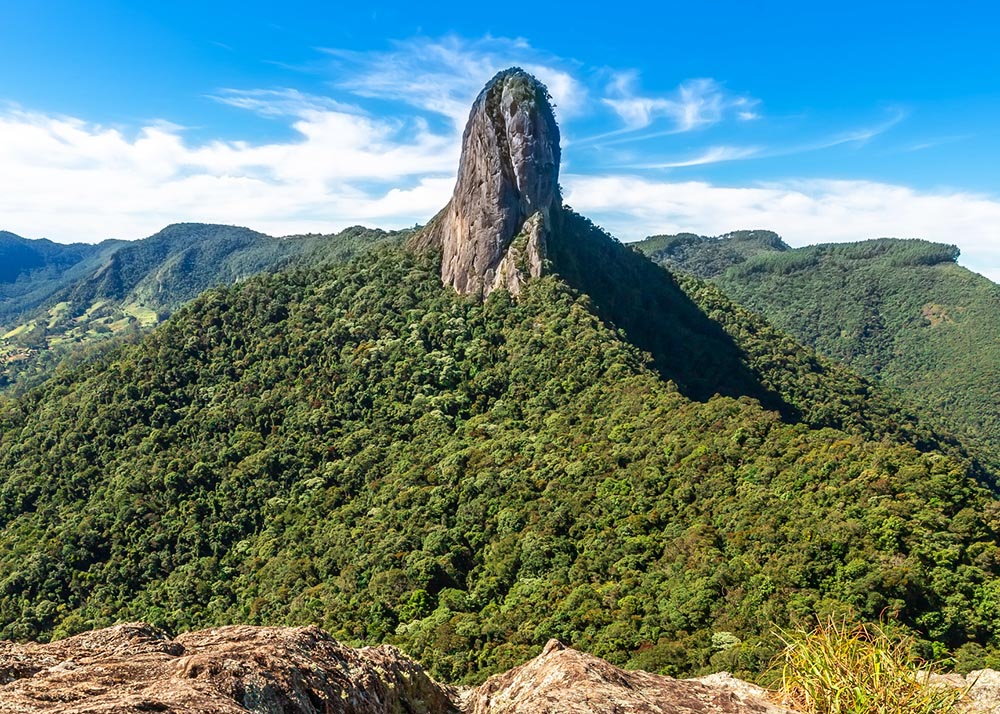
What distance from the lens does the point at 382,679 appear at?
10.1 meters

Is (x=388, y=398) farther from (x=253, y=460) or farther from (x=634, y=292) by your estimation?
(x=634, y=292)

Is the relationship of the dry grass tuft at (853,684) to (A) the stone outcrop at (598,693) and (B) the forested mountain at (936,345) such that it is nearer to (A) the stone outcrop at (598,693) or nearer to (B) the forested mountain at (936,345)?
(A) the stone outcrop at (598,693)

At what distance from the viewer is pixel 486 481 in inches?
2361

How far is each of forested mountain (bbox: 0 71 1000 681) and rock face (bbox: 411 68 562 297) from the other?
1.70ft

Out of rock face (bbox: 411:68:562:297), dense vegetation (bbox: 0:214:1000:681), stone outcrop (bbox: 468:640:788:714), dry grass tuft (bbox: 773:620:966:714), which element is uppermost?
rock face (bbox: 411:68:562:297)

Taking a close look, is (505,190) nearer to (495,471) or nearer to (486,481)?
(495,471)

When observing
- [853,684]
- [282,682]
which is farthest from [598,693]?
[282,682]

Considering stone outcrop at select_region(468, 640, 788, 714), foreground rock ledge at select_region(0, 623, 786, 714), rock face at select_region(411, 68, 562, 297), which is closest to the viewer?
foreground rock ledge at select_region(0, 623, 786, 714)

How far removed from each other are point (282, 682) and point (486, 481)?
172 ft

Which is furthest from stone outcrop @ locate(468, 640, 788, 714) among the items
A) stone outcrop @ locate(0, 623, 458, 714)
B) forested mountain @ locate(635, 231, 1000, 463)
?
forested mountain @ locate(635, 231, 1000, 463)

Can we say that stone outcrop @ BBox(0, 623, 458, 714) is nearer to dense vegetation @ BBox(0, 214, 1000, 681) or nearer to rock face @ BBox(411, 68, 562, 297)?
dense vegetation @ BBox(0, 214, 1000, 681)

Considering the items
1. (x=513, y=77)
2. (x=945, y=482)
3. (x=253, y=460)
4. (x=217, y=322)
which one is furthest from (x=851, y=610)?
(x=217, y=322)

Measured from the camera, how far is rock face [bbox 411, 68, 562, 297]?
93.2 metres

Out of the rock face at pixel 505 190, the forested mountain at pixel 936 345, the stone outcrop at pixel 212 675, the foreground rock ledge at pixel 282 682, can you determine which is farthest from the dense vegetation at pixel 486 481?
the forested mountain at pixel 936 345
